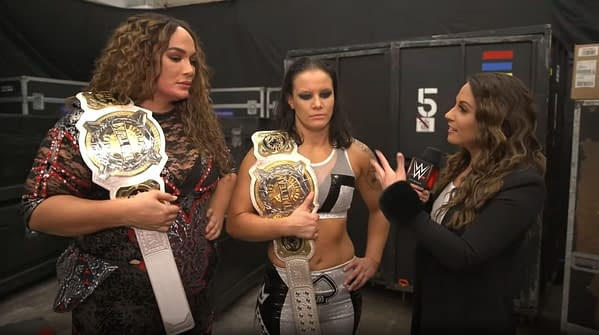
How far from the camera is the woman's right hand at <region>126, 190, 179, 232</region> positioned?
1091 mm

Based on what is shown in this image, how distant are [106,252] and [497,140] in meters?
1.19

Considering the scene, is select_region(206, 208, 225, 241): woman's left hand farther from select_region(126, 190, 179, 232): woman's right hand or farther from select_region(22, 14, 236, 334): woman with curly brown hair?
select_region(126, 190, 179, 232): woman's right hand

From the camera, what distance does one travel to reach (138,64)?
1.23 metres

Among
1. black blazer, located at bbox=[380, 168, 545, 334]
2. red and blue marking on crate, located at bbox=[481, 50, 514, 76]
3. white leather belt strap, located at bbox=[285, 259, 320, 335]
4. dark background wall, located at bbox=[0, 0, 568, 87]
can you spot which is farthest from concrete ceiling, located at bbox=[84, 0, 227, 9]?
black blazer, located at bbox=[380, 168, 545, 334]

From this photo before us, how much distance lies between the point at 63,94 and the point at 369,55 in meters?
2.85

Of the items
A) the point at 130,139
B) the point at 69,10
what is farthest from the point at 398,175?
the point at 69,10

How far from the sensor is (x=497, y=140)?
124 centimetres

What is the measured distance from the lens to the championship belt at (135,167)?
3.69 feet

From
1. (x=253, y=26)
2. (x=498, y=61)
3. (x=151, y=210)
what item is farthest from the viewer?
(x=253, y=26)

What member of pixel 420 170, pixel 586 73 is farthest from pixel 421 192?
pixel 586 73

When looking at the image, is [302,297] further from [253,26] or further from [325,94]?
[253,26]

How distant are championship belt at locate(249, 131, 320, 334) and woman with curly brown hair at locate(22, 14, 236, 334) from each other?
175mm

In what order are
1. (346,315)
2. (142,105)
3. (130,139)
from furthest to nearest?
(346,315) < (142,105) < (130,139)

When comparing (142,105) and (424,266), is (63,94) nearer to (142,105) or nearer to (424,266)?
(142,105)
